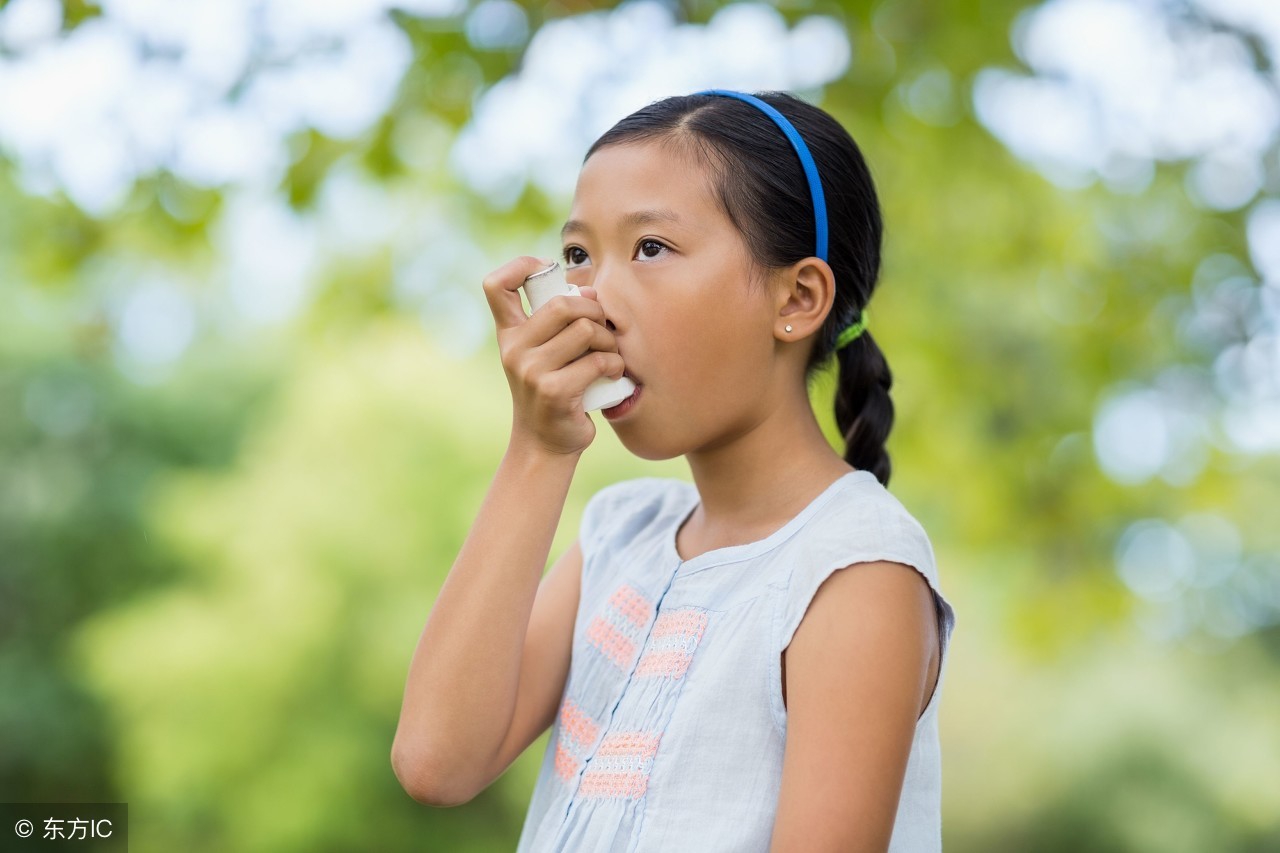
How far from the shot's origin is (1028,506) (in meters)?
4.20

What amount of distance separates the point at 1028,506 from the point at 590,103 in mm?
2079

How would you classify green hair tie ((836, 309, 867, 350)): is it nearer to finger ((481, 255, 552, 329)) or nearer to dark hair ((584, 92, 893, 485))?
dark hair ((584, 92, 893, 485))

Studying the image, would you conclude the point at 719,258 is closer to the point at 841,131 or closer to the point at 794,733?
the point at 841,131

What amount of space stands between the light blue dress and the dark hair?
0.25m

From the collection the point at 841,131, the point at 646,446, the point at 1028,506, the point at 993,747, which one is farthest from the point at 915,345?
the point at 993,747

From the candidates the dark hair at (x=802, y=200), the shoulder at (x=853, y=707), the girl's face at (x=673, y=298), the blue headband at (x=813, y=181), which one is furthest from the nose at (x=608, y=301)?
the shoulder at (x=853, y=707)

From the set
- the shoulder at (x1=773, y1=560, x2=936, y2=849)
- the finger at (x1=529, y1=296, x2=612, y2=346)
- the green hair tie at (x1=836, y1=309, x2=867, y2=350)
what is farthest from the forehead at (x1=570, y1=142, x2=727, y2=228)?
the shoulder at (x1=773, y1=560, x2=936, y2=849)

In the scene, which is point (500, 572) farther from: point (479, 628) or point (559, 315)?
point (559, 315)

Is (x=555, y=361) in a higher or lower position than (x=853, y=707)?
higher

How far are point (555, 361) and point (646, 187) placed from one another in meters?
0.23

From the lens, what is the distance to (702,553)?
1.50 metres

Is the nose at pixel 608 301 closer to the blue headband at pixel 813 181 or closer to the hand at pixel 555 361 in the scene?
the hand at pixel 555 361

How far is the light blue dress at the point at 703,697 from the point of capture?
4.17 feet

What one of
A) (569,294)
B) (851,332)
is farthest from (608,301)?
(851,332)
